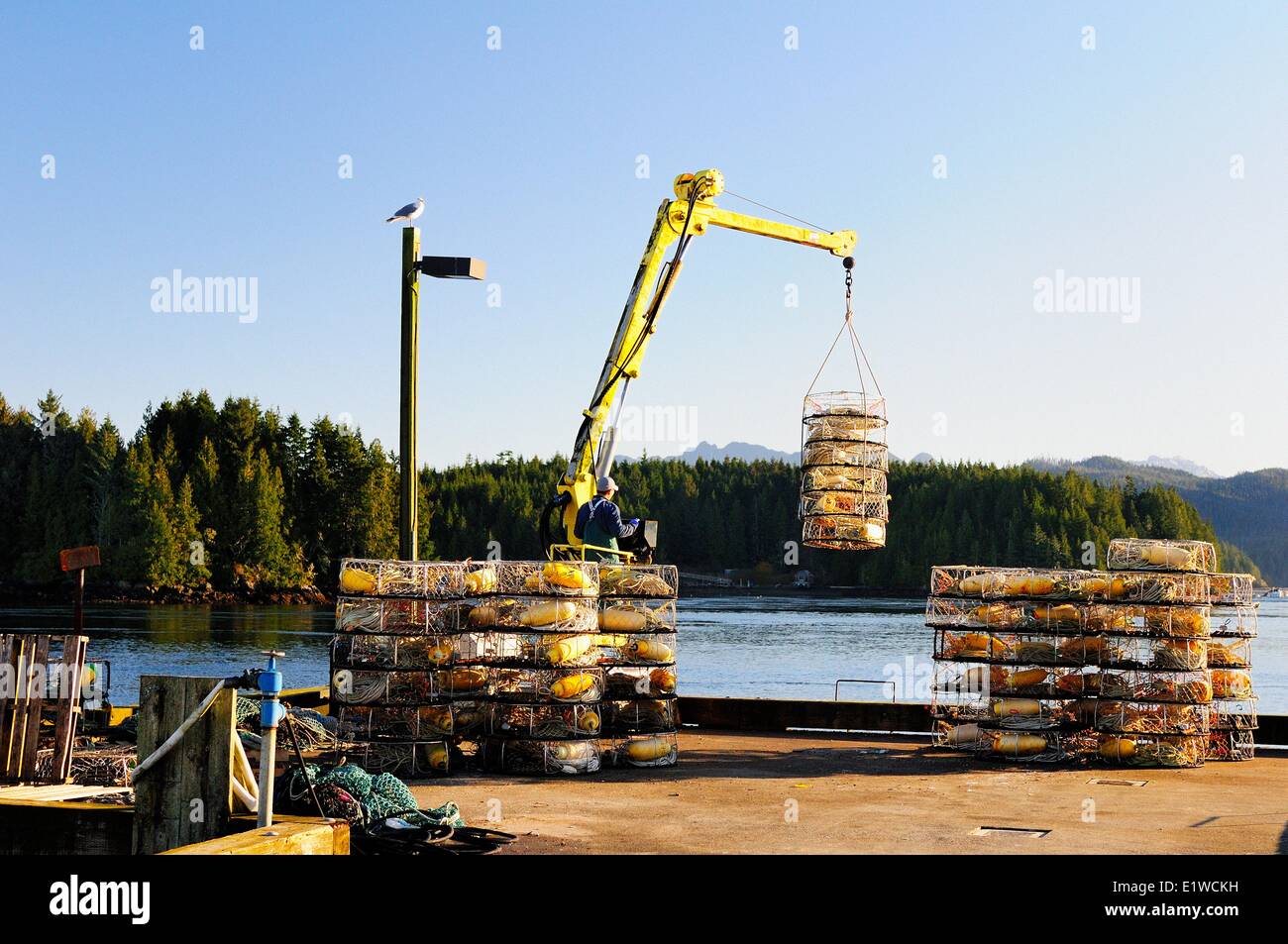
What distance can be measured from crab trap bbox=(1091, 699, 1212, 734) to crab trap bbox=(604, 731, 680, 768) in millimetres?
6572

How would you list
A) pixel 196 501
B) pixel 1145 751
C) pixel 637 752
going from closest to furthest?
pixel 637 752, pixel 1145 751, pixel 196 501

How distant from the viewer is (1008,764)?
2186 centimetres

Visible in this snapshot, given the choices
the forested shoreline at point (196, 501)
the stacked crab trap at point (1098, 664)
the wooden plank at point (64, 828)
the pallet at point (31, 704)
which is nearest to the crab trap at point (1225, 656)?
the stacked crab trap at point (1098, 664)

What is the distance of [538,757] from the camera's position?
19812mm

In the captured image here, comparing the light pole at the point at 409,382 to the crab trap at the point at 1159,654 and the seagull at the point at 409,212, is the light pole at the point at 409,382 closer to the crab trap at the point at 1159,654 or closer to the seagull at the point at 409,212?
the seagull at the point at 409,212

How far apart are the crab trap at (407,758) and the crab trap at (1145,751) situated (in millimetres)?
9855

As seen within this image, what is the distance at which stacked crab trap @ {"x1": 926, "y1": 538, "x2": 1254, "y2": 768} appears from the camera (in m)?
21.9

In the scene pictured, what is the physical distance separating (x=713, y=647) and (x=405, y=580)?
2628 inches

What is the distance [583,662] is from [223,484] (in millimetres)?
122885

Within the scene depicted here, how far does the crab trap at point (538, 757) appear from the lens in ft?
64.9

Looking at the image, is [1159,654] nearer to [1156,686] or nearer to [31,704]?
[1156,686]

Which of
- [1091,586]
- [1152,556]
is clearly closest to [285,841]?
[1091,586]

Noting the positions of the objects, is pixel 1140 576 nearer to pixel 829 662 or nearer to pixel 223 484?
pixel 829 662
